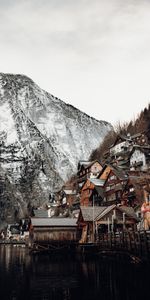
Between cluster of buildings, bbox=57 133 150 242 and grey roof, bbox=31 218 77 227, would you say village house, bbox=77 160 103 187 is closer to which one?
cluster of buildings, bbox=57 133 150 242

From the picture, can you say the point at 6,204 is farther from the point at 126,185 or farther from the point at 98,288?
the point at 98,288

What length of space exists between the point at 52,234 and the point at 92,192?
17.7 meters

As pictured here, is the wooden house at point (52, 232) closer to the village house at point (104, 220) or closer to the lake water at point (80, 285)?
the village house at point (104, 220)

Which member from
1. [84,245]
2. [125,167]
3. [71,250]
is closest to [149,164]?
[125,167]

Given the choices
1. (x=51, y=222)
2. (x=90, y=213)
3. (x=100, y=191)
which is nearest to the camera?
(x=90, y=213)

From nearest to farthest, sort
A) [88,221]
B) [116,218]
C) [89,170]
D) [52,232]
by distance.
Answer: [116,218]
[88,221]
[52,232]
[89,170]

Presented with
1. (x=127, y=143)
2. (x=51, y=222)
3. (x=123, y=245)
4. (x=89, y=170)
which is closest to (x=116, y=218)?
(x=123, y=245)

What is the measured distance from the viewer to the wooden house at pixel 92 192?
70.3 metres

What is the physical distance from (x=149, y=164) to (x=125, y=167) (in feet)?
28.2

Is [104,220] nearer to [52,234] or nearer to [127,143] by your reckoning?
[52,234]

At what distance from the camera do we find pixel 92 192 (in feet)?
239

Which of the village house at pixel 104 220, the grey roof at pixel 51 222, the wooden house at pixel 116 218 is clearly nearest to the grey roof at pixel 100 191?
the grey roof at pixel 51 222

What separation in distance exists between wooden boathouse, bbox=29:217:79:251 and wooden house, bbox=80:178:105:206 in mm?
11883

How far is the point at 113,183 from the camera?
66.8 m
